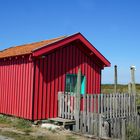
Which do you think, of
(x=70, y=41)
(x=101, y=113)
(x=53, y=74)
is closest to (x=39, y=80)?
(x=53, y=74)

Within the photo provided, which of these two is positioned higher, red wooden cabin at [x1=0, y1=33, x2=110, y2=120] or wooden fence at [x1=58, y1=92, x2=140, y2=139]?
red wooden cabin at [x1=0, y1=33, x2=110, y2=120]

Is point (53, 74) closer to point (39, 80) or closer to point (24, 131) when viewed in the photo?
point (39, 80)

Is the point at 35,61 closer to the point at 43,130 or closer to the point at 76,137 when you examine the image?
the point at 43,130

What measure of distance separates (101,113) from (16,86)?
15.7ft

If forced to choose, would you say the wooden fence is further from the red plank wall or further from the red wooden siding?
the red wooden siding

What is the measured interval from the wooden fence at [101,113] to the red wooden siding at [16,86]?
5.27 ft

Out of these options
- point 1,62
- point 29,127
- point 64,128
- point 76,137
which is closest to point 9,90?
point 1,62

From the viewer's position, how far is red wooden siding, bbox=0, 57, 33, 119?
1462cm

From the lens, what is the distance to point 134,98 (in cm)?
1537

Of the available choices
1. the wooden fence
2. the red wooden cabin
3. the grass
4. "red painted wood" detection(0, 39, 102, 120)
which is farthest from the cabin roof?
the grass

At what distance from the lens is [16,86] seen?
51.5 ft

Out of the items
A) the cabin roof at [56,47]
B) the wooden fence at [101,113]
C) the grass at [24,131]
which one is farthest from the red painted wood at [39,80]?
the wooden fence at [101,113]

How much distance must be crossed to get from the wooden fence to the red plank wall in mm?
518

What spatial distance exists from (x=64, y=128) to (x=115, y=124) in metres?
2.17
